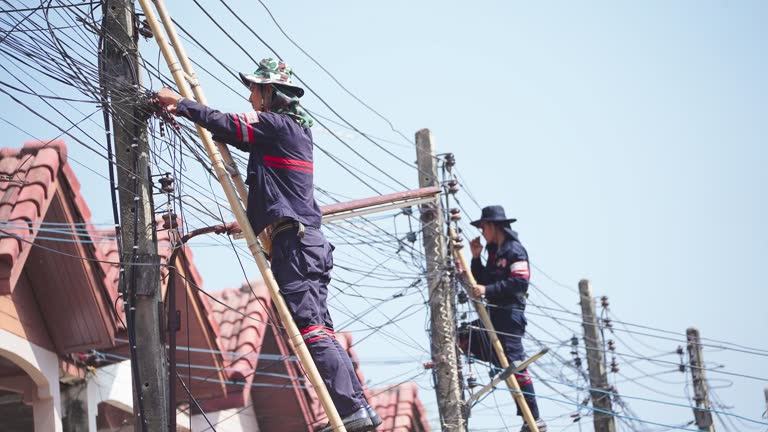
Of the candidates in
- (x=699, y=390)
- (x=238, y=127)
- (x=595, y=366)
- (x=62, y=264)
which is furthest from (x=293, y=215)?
(x=699, y=390)

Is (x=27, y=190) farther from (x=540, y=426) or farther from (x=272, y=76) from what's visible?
(x=540, y=426)

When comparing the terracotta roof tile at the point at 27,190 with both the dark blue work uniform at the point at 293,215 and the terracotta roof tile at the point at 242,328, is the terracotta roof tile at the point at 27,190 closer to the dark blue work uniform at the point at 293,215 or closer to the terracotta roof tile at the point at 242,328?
the terracotta roof tile at the point at 242,328

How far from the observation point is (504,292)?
505 inches

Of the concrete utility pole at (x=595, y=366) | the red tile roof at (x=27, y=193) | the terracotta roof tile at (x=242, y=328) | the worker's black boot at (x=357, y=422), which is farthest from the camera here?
the concrete utility pole at (x=595, y=366)

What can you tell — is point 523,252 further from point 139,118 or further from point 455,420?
point 139,118

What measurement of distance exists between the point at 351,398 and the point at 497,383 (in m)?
5.93

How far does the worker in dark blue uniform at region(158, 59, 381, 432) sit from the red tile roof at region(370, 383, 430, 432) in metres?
9.07

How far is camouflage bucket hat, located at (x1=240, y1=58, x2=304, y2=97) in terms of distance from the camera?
7.48 meters

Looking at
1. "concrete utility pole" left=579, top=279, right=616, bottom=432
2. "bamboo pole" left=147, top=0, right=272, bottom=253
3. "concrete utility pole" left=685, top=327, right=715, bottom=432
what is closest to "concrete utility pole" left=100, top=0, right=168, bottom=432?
Answer: "bamboo pole" left=147, top=0, right=272, bottom=253

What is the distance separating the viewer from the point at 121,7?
26.2ft

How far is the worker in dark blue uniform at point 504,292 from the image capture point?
42.1ft

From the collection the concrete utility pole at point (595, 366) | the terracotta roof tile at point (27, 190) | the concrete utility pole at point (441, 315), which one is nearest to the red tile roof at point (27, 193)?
the terracotta roof tile at point (27, 190)

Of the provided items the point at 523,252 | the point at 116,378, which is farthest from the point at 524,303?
the point at 116,378

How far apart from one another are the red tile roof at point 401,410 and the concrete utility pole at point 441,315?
3.27 m
